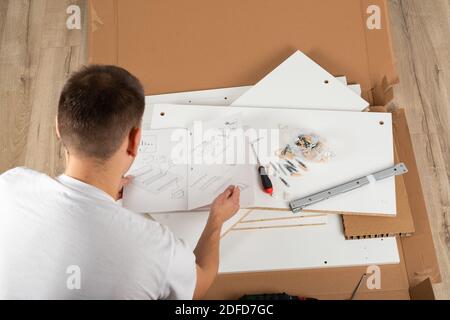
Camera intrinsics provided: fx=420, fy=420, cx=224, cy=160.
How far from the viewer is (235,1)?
1.27m

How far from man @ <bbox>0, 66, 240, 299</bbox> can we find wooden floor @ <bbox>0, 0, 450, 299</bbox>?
103 centimetres

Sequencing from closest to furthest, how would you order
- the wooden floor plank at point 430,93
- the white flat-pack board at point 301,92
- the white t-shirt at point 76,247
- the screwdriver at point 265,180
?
the white t-shirt at point 76,247 → the screwdriver at point 265,180 → the white flat-pack board at point 301,92 → the wooden floor plank at point 430,93

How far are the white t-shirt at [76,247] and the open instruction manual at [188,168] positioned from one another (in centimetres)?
25

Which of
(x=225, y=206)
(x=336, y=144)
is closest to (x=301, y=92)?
(x=336, y=144)

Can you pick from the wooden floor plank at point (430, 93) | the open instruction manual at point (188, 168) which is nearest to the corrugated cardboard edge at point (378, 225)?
the open instruction manual at point (188, 168)

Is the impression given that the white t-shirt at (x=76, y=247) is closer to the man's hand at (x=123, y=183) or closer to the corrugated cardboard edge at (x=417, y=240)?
the man's hand at (x=123, y=183)

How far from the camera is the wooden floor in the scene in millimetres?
1702

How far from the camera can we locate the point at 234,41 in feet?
4.03

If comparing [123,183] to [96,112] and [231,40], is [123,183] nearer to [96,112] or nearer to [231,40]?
[96,112]

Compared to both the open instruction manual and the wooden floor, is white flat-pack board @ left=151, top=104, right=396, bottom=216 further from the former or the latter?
the wooden floor

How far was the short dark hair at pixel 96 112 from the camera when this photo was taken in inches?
30.1

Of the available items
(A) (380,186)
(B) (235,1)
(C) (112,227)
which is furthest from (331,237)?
(B) (235,1)

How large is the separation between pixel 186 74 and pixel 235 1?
285mm

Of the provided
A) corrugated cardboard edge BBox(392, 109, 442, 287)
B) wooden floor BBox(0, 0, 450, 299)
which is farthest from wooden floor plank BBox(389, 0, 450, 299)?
corrugated cardboard edge BBox(392, 109, 442, 287)
